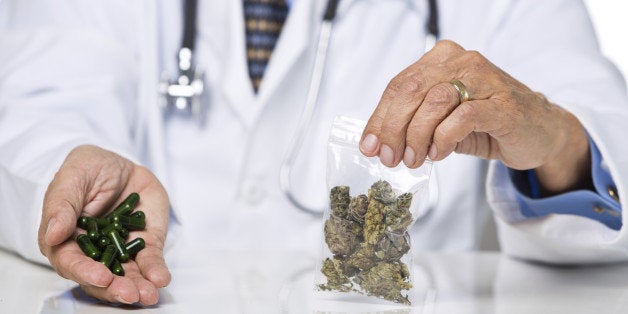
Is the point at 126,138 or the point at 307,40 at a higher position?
the point at 307,40

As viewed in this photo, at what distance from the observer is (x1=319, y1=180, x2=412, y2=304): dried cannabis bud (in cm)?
72

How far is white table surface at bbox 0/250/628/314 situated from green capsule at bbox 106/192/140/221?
8 cm

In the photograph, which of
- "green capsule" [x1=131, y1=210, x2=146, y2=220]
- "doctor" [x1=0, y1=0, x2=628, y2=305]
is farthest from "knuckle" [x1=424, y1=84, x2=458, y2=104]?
"green capsule" [x1=131, y1=210, x2=146, y2=220]

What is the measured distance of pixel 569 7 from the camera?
3.99 ft

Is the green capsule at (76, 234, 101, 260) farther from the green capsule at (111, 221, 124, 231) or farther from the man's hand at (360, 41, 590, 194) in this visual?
the man's hand at (360, 41, 590, 194)

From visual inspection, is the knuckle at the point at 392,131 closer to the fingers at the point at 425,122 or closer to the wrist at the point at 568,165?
the fingers at the point at 425,122

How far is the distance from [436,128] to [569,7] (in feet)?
2.00

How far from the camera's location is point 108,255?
2.41 ft

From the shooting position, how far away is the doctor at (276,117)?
958 millimetres


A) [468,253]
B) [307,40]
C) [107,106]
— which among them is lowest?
[468,253]

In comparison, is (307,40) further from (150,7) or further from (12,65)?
(12,65)

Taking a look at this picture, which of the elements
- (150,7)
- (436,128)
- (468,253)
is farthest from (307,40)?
(436,128)

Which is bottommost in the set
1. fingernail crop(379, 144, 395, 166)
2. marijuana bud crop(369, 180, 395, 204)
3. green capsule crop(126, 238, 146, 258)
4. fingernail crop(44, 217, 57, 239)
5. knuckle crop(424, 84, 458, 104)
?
green capsule crop(126, 238, 146, 258)

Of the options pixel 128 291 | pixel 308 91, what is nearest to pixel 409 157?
pixel 128 291
